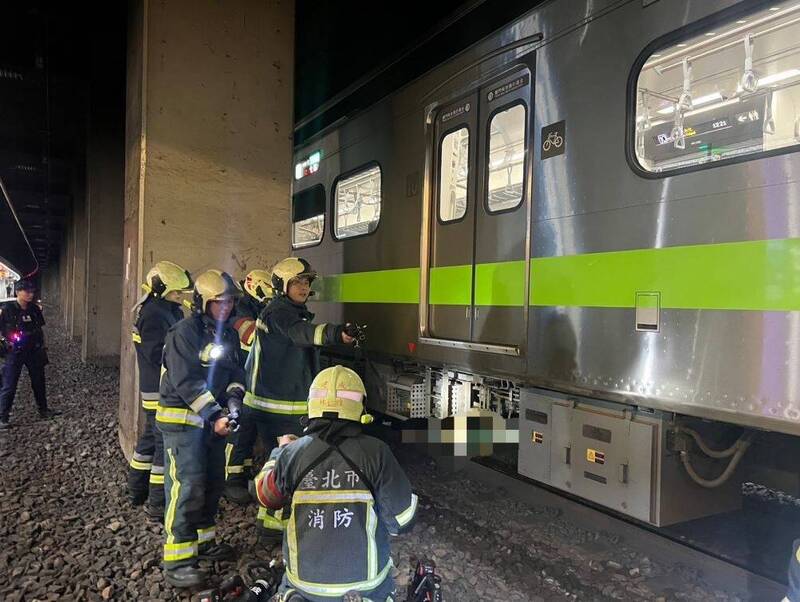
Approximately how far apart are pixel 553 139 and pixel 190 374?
2.56m

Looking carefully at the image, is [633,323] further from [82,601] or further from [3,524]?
[3,524]

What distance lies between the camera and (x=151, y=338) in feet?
14.6

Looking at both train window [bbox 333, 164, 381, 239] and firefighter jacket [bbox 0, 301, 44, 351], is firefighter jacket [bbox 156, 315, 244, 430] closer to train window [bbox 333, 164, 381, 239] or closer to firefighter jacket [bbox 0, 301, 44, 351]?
train window [bbox 333, 164, 381, 239]

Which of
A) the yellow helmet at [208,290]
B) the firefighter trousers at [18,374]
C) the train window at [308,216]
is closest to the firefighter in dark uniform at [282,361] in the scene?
the yellow helmet at [208,290]

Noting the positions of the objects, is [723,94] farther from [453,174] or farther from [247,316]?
[247,316]

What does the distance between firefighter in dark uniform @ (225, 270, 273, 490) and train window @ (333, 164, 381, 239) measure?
3.57 ft

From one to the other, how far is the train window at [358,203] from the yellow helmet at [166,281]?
6.34 feet

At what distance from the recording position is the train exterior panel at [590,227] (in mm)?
2652

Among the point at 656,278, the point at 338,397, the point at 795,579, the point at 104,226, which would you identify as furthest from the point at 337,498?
the point at 104,226

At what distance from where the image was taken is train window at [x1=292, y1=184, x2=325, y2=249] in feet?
23.1

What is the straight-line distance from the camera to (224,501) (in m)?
4.76

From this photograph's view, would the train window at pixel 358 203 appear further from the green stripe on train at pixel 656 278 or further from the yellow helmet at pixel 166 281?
the yellow helmet at pixel 166 281

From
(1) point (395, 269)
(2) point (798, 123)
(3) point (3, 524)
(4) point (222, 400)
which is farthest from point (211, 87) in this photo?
(2) point (798, 123)

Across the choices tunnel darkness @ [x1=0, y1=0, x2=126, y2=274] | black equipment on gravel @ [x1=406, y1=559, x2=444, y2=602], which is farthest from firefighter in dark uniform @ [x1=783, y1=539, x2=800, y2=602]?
tunnel darkness @ [x1=0, y1=0, x2=126, y2=274]
